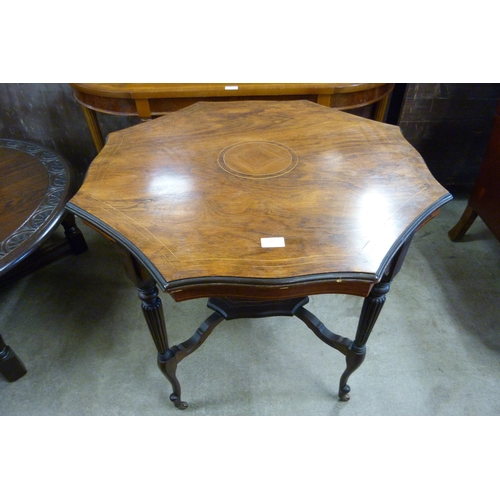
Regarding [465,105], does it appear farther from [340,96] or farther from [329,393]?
[329,393]

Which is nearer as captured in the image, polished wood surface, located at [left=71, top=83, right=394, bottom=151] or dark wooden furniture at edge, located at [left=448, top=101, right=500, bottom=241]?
polished wood surface, located at [left=71, top=83, right=394, bottom=151]

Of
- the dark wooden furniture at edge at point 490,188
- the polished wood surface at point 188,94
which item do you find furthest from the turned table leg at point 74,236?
the dark wooden furniture at edge at point 490,188

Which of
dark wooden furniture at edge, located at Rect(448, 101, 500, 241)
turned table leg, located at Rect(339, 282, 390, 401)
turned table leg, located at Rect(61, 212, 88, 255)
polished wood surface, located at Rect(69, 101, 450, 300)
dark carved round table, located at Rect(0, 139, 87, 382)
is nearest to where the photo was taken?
polished wood surface, located at Rect(69, 101, 450, 300)

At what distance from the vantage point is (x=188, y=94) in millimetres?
1379

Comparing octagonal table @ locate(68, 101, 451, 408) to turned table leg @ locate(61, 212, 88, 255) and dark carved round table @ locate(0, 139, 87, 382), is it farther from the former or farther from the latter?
turned table leg @ locate(61, 212, 88, 255)

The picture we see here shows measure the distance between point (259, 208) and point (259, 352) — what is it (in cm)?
72

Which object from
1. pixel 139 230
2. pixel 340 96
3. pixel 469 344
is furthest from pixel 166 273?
pixel 469 344

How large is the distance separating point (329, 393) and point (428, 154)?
138 centimetres

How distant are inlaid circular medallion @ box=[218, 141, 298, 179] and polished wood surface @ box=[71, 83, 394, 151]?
1.38 feet

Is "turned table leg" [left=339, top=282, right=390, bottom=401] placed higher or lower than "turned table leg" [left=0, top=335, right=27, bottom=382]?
higher

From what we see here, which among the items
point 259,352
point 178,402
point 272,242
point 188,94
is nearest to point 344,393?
point 259,352

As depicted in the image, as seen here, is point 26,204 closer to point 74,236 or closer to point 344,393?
point 74,236

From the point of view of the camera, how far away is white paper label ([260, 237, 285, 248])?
75cm

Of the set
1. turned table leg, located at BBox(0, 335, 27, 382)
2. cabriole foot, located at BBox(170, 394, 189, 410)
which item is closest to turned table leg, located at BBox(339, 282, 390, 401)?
cabriole foot, located at BBox(170, 394, 189, 410)
